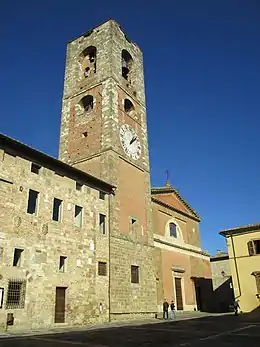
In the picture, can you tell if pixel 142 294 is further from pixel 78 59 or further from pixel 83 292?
pixel 78 59

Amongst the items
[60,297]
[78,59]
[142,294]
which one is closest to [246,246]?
[142,294]

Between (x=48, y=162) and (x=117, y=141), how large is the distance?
23.3 ft

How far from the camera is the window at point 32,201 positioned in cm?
1647

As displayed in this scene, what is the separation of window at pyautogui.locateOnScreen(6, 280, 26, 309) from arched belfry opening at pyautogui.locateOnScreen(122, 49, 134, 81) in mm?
20598

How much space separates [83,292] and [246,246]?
15071 millimetres

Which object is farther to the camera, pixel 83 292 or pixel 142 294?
pixel 142 294

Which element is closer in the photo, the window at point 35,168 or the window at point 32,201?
the window at point 32,201

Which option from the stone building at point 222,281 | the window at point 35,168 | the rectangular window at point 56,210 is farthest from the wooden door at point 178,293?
the window at point 35,168

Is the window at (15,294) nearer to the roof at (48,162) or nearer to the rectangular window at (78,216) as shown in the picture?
the rectangular window at (78,216)

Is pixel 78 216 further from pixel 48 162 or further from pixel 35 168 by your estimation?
pixel 35 168

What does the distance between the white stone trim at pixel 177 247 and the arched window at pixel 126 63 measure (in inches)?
579

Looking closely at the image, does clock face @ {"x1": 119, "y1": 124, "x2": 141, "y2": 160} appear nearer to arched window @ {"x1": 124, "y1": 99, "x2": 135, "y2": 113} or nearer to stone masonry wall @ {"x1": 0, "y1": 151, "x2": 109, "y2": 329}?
arched window @ {"x1": 124, "y1": 99, "x2": 135, "y2": 113}

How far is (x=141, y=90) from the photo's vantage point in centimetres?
3022

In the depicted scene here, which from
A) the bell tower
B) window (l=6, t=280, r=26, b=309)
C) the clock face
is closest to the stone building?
the bell tower
